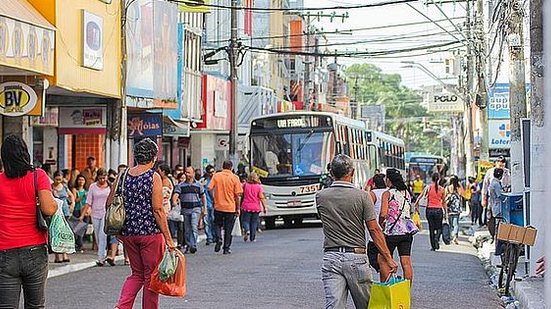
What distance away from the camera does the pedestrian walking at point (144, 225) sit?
10664 millimetres

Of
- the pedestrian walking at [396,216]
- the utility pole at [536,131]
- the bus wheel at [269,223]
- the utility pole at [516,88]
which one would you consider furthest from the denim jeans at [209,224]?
the pedestrian walking at [396,216]

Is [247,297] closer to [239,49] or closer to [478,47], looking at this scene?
[239,49]

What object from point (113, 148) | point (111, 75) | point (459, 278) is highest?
point (111, 75)

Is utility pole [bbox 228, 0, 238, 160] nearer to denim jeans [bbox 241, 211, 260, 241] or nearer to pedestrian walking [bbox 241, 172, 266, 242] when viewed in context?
denim jeans [bbox 241, 211, 260, 241]

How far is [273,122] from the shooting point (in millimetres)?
32844

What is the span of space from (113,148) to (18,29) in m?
7.08

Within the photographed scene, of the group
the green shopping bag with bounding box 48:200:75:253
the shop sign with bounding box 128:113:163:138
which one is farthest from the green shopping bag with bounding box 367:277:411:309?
the shop sign with bounding box 128:113:163:138

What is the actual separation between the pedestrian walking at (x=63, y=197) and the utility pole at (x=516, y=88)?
822cm

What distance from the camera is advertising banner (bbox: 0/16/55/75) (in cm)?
1786

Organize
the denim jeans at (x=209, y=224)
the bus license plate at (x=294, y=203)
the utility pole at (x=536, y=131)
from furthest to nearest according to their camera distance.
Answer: the bus license plate at (x=294, y=203), the denim jeans at (x=209, y=224), the utility pole at (x=536, y=131)

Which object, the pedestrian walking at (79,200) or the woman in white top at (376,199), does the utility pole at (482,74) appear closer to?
the pedestrian walking at (79,200)

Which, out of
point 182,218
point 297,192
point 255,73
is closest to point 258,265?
point 182,218

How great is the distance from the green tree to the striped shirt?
4738 inches

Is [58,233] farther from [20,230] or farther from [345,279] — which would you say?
[345,279]
